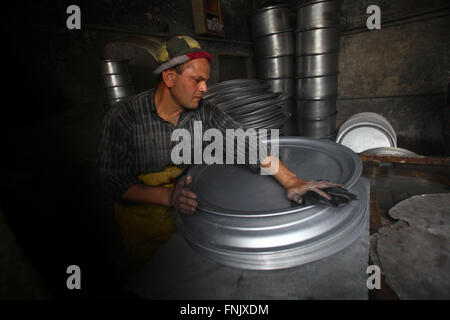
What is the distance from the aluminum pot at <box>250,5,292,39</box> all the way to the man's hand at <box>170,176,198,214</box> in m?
4.06

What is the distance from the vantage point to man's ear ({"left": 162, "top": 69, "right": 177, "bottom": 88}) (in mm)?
1403

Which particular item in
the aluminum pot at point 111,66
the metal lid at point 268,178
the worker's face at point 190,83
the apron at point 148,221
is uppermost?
the aluminum pot at point 111,66

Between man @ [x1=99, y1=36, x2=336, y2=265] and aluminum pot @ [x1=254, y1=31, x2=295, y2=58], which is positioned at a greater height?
aluminum pot @ [x1=254, y1=31, x2=295, y2=58]

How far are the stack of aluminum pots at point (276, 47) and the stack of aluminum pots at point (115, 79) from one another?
2629 millimetres

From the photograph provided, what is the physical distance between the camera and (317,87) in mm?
4137

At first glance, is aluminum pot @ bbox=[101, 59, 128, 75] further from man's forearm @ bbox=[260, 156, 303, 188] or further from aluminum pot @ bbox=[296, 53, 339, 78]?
aluminum pot @ bbox=[296, 53, 339, 78]

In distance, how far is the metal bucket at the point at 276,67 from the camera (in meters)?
4.29

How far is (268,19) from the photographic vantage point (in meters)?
4.03

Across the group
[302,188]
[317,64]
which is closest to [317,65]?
Result: [317,64]

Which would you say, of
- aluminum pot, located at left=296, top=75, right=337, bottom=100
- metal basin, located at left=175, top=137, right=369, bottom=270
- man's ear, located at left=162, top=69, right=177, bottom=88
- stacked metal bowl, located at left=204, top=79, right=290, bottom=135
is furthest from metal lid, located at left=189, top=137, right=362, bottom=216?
aluminum pot, located at left=296, top=75, right=337, bottom=100

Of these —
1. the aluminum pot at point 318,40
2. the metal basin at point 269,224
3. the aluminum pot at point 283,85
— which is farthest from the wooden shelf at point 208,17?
the metal basin at point 269,224

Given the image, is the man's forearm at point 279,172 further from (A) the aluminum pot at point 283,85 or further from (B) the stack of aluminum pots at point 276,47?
(A) the aluminum pot at point 283,85

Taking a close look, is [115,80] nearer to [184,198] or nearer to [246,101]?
[246,101]

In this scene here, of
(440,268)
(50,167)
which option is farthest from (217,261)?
(50,167)
